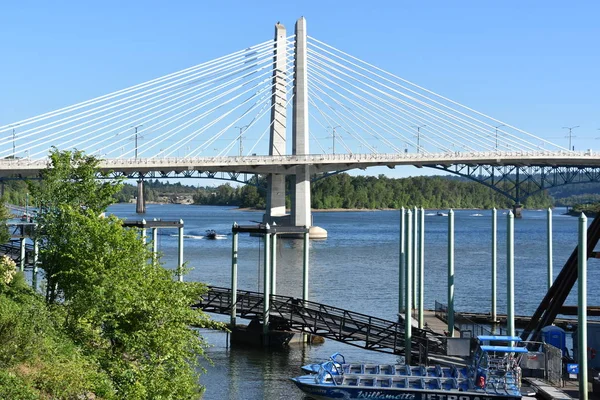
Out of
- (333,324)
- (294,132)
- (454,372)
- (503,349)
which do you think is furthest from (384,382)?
(294,132)

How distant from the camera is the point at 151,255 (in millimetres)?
20875

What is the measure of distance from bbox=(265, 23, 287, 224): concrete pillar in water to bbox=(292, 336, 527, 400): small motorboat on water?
62015 millimetres

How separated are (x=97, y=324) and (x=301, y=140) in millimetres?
64528

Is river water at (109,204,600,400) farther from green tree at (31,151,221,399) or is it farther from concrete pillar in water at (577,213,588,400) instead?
concrete pillar in water at (577,213,588,400)

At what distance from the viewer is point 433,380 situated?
20.4 meters

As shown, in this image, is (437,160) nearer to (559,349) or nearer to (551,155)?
(551,155)

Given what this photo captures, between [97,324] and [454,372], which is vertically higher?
[97,324]

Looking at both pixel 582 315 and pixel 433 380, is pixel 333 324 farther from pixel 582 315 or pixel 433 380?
pixel 582 315

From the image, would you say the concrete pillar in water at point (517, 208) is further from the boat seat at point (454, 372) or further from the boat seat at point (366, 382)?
the boat seat at point (366, 382)

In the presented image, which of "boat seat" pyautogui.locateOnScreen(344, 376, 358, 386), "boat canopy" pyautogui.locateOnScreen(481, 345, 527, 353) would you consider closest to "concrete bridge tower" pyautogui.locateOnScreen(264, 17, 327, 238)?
"boat seat" pyautogui.locateOnScreen(344, 376, 358, 386)

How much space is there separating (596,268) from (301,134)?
30280 millimetres

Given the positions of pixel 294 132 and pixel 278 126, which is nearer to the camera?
pixel 294 132

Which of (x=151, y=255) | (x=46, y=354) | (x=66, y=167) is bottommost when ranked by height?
(x=46, y=354)

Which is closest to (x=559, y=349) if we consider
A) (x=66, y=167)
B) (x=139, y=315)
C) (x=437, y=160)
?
(x=139, y=315)
